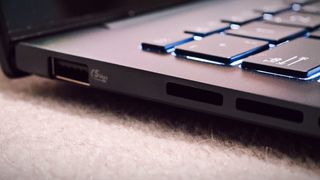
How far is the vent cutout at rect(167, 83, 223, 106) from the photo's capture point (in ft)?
1.30

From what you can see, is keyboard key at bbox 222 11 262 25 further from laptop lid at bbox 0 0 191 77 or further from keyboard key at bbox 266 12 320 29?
laptop lid at bbox 0 0 191 77

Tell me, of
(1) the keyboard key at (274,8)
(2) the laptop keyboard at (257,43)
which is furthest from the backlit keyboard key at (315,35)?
(1) the keyboard key at (274,8)

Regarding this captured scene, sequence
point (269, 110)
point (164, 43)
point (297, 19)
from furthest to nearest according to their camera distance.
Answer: point (297, 19), point (164, 43), point (269, 110)

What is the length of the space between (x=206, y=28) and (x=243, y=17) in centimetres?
7

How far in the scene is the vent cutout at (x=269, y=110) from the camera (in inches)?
14.2

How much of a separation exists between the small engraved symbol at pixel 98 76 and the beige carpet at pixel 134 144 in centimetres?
3

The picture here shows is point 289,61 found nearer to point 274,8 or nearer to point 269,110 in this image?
point 269,110

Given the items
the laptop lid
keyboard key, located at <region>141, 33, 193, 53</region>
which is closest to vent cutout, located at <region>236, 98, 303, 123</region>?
keyboard key, located at <region>141, 33, 193, 53</region>

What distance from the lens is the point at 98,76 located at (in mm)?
456

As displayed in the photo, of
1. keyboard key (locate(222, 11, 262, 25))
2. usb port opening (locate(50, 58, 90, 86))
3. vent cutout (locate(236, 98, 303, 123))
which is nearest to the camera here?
vent cutout (locate(236, 98, 303, 123))

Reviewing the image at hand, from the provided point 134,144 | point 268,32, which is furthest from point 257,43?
point 134,144

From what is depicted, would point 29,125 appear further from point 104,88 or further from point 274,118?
point 274,118

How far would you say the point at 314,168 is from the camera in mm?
371

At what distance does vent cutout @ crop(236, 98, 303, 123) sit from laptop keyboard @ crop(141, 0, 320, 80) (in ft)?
0.15
